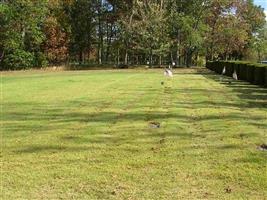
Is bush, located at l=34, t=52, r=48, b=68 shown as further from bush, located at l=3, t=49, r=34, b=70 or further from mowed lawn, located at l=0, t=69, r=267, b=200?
mowed lawn, located at l=0, t=69, r=267, b=200

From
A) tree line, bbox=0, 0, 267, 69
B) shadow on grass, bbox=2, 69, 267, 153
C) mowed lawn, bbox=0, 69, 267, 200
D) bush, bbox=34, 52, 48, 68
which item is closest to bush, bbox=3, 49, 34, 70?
tree line, bbox=0, 0, 267, 69

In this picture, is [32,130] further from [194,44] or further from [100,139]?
[194,44]

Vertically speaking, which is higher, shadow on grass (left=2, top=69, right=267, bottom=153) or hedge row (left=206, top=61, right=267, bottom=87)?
hedge row (left=206, top=61, right=267, bottom=87)

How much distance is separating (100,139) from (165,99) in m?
Result: 7.51

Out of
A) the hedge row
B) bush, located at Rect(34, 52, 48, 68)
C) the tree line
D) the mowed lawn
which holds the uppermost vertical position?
the tree line

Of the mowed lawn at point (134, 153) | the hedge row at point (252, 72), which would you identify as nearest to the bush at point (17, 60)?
the hedge row at point (252, 72)

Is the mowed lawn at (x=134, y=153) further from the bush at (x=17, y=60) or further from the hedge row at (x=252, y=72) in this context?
the bush at (x=17, y=60)

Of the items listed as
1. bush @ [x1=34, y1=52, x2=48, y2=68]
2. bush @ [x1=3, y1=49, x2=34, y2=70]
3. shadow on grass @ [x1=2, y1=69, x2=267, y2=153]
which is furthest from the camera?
bush @ [x1=34, y1=52, x2=48, y2=68]

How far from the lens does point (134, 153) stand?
24.7 feet

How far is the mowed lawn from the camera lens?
5738 millimetres

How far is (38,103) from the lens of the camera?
15.3 m

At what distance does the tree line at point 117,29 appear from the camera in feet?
187

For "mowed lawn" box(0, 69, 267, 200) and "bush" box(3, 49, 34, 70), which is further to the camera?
"bush" box(3, 49, 34, 70)

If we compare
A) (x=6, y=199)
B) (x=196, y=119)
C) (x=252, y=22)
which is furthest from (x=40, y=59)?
(x=6, y=199)
